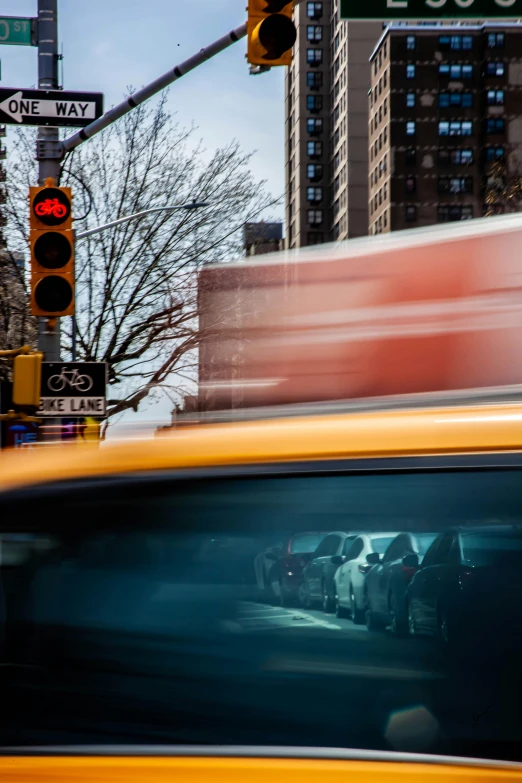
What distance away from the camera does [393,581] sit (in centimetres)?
221

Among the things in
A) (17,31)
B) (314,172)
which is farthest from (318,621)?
(314,172)

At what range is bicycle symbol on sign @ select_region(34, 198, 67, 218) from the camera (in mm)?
9219

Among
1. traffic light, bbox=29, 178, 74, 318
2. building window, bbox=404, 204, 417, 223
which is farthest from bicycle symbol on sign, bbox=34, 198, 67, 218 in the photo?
building window, bbox=404, 204, 417, 223

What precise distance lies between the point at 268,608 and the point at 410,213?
88438mm

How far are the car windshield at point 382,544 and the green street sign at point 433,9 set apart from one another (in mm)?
6694

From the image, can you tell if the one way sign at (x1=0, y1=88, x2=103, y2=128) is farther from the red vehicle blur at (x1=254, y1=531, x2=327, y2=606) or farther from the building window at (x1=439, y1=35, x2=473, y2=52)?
the building window at (x1=439, y1=35, x2=473, y2=52)

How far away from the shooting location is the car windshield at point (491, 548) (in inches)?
84.4

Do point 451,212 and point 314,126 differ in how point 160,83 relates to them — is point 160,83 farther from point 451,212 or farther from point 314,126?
point 314,126

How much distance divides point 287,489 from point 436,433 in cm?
34

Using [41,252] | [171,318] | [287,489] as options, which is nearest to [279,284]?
[287,489]

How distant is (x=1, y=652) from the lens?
2.30 m

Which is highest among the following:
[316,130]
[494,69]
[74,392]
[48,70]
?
[316,130]

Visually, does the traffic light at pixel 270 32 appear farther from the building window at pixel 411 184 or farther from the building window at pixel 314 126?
the building window at pixel 314 126

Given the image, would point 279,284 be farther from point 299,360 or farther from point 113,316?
point 113,316
